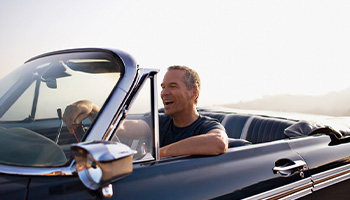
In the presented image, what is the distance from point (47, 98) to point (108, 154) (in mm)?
806

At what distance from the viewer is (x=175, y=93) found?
2543 mm

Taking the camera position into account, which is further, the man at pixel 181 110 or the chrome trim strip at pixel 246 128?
the chrome trim strip at pixel 246 128

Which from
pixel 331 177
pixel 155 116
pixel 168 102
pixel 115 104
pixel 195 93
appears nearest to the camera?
pixel 115 104

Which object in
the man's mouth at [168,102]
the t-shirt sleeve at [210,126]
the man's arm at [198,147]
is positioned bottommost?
the t-shirt sleeve at [210,126]

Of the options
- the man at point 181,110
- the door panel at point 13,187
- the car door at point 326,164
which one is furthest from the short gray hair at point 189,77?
the door panel at point 13,187

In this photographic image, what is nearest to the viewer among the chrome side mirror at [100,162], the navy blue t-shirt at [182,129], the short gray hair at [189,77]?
the chrome side mirror at [100,162]

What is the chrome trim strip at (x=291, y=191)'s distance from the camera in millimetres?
1888

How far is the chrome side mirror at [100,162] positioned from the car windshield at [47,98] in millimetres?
224

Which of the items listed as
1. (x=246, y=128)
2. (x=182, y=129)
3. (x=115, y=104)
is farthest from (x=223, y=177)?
(x=246, y=128)

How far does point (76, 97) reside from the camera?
169cm

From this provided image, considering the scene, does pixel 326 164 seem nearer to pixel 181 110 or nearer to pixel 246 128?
pixel 181 110

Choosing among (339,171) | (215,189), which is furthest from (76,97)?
(339,171)

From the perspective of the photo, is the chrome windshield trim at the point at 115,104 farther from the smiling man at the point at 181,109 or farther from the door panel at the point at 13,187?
the smiling man at the point at 181,109

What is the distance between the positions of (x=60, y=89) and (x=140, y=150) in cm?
52
